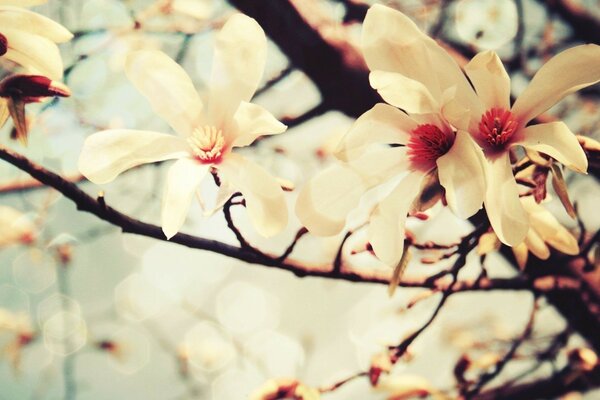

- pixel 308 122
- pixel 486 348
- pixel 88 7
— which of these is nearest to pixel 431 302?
pixel 486 348

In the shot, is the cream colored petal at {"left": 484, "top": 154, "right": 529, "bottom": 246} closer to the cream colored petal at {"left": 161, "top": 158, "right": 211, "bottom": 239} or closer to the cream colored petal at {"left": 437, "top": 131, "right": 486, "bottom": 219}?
the cream colored petal at {"left": 437, "top": 131, "right": 486, "bottom": 219}

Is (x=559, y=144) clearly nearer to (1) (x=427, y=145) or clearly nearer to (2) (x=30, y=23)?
(1) (x=427, y=145)

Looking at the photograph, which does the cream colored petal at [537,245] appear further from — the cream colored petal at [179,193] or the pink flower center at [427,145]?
the cream colored petal at [179,193]

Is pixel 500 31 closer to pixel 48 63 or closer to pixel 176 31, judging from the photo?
pixel 176 31

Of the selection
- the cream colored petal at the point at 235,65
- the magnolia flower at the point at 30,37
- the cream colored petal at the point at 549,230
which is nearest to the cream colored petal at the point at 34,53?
the magnolia flower at the point at 30,37

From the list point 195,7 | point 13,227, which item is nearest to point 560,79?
point 195,7

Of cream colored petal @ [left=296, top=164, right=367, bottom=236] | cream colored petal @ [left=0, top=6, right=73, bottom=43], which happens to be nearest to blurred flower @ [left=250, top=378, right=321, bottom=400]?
cream colored petal @ [left=296, top=164, right=367, bottom=236]
